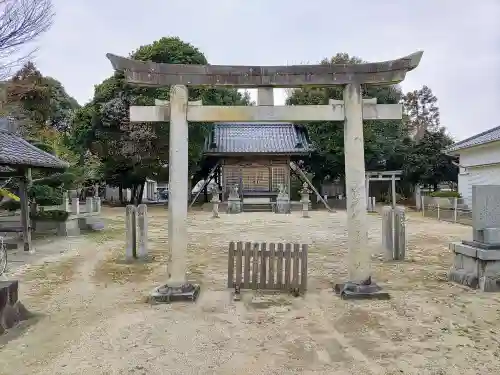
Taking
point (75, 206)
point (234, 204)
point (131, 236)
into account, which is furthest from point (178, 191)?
point (234, 204)

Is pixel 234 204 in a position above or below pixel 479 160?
below

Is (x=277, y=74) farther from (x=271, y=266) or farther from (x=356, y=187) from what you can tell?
(x=271, y=266)

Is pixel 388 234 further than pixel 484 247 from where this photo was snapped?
Yes

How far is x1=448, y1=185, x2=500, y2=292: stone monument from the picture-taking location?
23.0ft

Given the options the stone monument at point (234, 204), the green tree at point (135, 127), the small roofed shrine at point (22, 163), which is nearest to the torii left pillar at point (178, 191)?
the small roofed shrine at point (22, 163)

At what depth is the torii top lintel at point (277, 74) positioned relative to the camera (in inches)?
259

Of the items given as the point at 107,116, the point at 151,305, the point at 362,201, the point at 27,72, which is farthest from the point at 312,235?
the point at 27,72

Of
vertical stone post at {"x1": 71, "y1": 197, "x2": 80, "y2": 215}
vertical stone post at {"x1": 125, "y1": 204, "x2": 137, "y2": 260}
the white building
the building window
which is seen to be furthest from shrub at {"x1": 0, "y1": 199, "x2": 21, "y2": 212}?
the white building

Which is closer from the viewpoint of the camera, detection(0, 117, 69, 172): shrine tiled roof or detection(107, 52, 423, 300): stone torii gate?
detection(107, 52, 423, 300): stone torii gate

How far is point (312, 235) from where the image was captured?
1488 cm

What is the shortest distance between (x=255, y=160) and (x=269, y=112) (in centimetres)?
2219

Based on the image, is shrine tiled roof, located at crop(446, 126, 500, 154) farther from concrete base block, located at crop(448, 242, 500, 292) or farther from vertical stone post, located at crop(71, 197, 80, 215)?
vertical stone post, located at crop(71, 197, 80, 215)

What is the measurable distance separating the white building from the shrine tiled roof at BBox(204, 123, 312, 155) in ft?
30.8

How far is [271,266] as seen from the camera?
686cm
